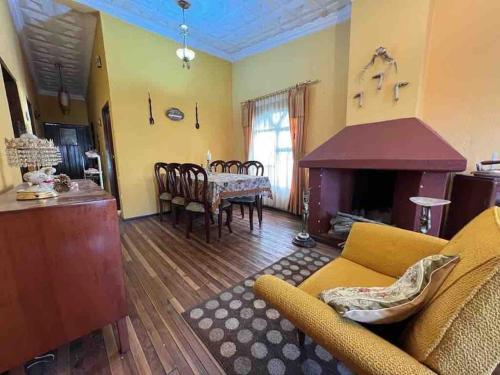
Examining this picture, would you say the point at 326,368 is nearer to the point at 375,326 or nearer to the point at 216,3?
the point at 375,326

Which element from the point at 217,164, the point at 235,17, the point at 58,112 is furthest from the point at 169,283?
the point at 58,112

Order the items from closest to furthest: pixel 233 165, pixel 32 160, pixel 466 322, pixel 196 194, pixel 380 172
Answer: pixel 466 322 → pixel 32 160 → pixel 196 194 → pixel 380 172 → pixel 233 165

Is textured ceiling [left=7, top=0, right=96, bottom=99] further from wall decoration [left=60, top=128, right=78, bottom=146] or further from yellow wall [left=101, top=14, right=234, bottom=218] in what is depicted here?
wall decoration [left=60, top=128, right=78, bottom=146]

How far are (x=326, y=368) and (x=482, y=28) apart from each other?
3009mm

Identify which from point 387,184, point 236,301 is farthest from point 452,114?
point 236,301

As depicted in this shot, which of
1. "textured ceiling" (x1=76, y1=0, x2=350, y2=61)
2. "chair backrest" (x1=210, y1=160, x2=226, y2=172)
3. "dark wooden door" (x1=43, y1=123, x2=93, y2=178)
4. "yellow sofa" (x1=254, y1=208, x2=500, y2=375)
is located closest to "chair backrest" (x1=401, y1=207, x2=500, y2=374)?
"yellow sofa" (x1=254, y1=208, x2=500, y2=375)

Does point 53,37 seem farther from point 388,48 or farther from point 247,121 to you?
point 388,48

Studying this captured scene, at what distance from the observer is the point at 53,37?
10.6ft

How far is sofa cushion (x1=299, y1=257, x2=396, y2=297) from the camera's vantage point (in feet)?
Answer: 3.41

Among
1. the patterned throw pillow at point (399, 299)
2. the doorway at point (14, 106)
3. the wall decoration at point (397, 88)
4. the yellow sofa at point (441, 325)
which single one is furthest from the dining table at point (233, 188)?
the doorway at point (14, 106)

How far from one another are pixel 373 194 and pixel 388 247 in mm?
1777

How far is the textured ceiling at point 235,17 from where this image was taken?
2.64 meters

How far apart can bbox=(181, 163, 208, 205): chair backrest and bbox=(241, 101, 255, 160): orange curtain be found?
1.73 meters

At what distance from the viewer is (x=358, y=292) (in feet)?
2.31
